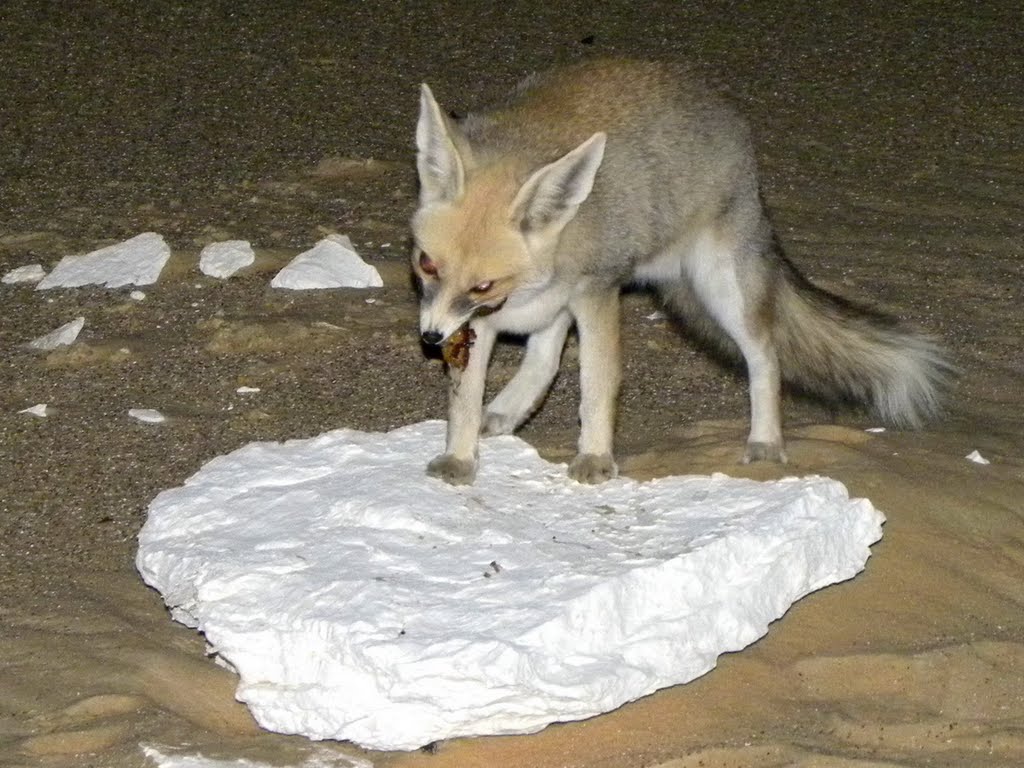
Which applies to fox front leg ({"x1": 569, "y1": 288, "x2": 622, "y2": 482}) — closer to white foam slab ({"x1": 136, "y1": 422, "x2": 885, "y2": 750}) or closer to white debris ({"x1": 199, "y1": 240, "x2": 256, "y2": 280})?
white foam slab ({"x1": 136, "y1": 422, "x2": 885, "y2": 750})

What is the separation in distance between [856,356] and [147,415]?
8.44 feet

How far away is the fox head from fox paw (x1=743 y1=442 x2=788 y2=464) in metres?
1.01

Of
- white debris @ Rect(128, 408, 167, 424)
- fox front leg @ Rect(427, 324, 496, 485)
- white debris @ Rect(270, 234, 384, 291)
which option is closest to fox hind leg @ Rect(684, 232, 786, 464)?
fox front leg @ Rect(427, 324, 496, 485)

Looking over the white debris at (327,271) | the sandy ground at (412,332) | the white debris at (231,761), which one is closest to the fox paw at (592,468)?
the sandy ground at (412,332)

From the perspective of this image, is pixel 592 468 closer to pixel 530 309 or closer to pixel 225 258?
pixel 530 309

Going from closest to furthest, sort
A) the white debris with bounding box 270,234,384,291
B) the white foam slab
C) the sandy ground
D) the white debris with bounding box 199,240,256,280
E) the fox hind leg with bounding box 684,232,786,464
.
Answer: the white foam slab → the sandy ground → the fox hind leg with bounding box 684,232,786,464 → the white debris with bounding box 270,234,384,291 → the white debris with bounding box 199,240,256,280

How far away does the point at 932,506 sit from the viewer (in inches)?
180

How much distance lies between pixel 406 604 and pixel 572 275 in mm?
1272

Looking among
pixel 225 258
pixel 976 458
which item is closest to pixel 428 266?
pixel 976 458

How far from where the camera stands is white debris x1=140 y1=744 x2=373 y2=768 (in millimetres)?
3373

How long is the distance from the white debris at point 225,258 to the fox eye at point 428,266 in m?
2.29

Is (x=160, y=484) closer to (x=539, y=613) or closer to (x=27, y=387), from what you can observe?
(x=27, y=387)

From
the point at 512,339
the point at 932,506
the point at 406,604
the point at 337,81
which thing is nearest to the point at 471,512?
the point at 406,604

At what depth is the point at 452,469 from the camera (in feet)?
15.0
